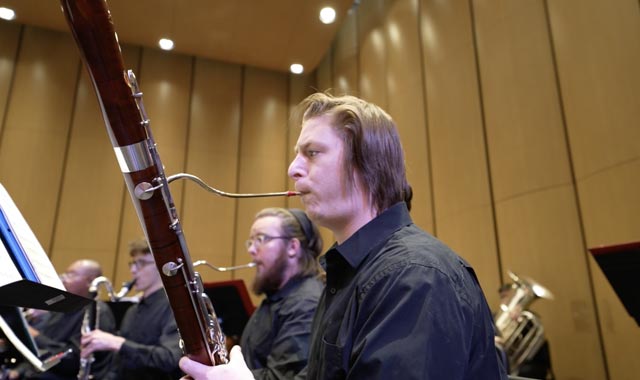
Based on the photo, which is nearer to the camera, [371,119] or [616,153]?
[371,119]

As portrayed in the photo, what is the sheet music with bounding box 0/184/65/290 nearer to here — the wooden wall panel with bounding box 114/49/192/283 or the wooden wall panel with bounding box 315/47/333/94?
the wooden wall panel with bounding box 114/49/192/283

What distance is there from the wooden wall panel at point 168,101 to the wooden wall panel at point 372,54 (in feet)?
8.79

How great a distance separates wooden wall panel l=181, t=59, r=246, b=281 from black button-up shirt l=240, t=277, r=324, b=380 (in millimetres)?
4074

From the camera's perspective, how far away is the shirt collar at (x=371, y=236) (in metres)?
1.02

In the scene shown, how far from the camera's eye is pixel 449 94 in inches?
173

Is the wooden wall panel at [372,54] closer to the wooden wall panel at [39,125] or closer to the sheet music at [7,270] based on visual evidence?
the wooden wall panel at [39,125]

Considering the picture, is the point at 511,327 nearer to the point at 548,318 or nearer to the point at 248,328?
the point at 548,318

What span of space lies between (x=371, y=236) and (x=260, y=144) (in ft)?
19.8

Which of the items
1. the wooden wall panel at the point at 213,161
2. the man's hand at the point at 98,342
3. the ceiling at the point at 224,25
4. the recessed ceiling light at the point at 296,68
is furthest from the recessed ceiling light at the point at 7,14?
the man's hand at the point at 98,342

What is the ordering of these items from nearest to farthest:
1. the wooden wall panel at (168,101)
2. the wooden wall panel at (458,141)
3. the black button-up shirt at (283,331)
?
the black button-up shirt at (283,331) < the wooden wall panel at (458,141) < the wooden wall panel at (168,101)

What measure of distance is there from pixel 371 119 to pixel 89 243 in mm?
5621

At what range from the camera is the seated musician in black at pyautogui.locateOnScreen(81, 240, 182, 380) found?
228 cm

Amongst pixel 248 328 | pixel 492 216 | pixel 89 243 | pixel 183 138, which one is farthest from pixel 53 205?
pixel 492 216

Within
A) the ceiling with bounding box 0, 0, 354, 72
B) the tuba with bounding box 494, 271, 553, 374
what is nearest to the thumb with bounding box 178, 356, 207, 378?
the tuba with bounding box 494, 271, 553, 374
